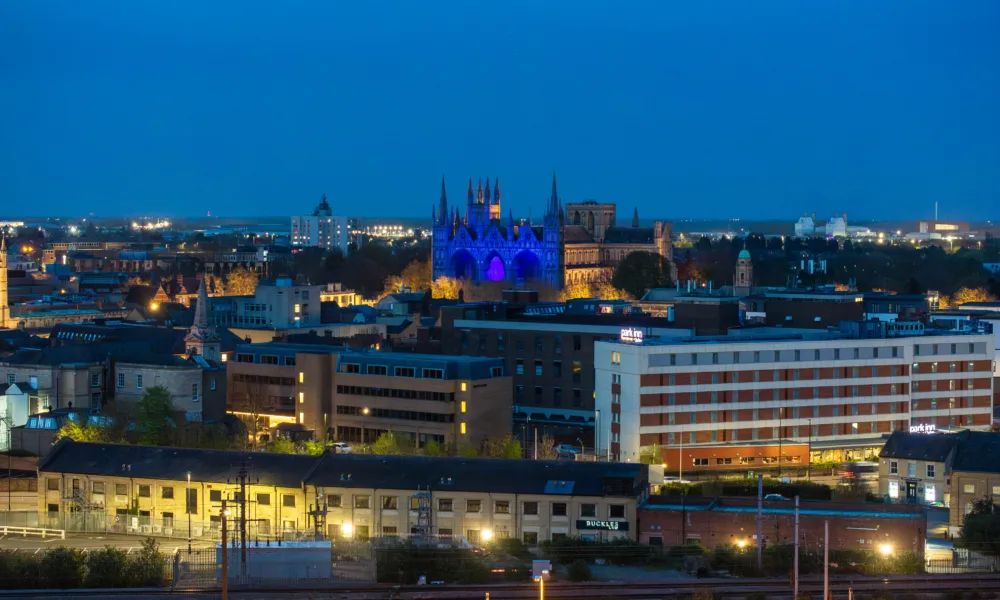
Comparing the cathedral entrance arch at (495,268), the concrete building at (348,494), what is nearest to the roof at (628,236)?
the cathedral entrance arch at (495,268)

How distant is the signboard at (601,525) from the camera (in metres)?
50.8

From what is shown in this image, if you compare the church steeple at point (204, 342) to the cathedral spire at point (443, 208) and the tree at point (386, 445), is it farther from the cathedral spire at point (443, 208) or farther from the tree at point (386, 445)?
the cathedral spire at point (443, 208)

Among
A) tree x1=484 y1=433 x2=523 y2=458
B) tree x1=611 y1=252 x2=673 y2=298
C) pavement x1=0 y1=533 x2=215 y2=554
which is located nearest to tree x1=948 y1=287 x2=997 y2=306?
tree x1=611 y1=252 x2=673 y2=298

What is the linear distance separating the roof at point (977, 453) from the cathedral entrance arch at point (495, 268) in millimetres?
105482

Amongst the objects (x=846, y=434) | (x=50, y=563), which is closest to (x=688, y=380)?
(x=846, y=434)

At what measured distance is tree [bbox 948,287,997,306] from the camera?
136m

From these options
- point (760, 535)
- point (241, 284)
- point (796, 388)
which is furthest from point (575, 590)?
point (241, 284)

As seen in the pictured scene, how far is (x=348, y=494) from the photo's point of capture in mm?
52625

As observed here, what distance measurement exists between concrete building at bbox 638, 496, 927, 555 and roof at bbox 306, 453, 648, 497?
4.87ft

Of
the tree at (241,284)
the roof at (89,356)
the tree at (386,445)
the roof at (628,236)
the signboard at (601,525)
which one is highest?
the roof at (628,236)

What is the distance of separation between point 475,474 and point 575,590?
11354 mm

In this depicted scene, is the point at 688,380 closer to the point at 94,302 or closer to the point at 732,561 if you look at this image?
the point at 732,561

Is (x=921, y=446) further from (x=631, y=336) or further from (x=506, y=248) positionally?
(x=506, y=248)

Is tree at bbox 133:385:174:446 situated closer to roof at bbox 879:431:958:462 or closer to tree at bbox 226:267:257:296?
roof at bbox 879:431:958:462
